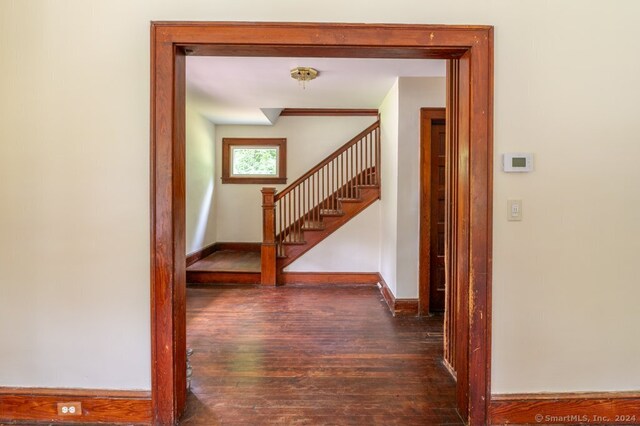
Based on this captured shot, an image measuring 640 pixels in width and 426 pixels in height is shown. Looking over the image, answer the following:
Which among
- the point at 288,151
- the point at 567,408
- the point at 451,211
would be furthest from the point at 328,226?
the point at 567,408

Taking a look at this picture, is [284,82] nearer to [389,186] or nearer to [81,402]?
[389,186]

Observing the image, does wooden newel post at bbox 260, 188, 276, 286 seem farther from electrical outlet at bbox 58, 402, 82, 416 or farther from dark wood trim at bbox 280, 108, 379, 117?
electrical outlet at bbox 58, 402, 82, 416

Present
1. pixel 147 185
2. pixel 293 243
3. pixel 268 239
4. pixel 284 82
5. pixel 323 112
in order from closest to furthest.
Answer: pixel 147 185 → pixel 284 82 → pixel 268 239 → pixel 293 243 → pixel 323 112

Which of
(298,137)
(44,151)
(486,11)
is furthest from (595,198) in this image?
(298,137)

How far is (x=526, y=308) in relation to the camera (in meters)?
1.95

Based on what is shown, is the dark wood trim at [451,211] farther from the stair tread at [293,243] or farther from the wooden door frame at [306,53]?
the stair tread at [293,243]

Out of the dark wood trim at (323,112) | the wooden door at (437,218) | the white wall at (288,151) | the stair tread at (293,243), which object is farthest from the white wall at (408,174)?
the white wall at (288,151)

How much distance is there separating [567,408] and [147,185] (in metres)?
2.58

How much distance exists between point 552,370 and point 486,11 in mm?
1980

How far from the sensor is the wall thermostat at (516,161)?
1.91 meters

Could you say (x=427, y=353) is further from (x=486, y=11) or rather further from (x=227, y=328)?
(x=486, y=11)

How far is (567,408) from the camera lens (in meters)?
1.95

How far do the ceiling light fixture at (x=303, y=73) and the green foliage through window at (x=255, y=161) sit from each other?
9.80ft

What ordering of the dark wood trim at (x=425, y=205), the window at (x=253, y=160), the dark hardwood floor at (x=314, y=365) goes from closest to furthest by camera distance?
the dark hardwood floor at (x=314, y=365) < the dark wood trim at (x=425, y=205) < the window at (x=253, y=160)
